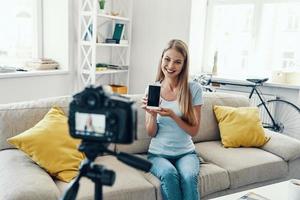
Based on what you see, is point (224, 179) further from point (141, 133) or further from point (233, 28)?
point (233, 28)

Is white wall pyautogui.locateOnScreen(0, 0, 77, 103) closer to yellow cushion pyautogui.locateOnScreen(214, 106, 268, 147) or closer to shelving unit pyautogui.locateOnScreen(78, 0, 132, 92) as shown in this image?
shelving unit pyautogui.locateOnScreen(78, 0, 132, 92)

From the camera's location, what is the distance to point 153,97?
180 centimetres

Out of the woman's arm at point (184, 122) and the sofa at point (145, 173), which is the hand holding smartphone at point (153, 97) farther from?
the sofa at point (145, 173)

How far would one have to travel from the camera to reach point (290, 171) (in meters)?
2.30

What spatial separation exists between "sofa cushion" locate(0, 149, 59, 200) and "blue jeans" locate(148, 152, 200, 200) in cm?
56

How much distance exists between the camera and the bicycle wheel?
354 cm

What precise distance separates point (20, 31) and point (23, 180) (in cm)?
236

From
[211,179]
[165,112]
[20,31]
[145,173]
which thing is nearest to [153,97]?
[165,112]

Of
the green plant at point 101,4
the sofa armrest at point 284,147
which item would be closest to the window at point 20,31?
the green plant at point 101,4

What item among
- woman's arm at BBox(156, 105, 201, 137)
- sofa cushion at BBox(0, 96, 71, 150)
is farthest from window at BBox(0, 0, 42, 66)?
woman's arm at BBox(156, 105, 201, 137)

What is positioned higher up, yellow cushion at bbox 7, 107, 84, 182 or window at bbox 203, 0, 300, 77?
window at bbox 203, 0, 300, 77

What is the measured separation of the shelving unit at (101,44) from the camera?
3.42m

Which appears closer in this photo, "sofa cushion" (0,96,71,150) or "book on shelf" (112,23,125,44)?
"sofa cushion" (0,96,71,150)

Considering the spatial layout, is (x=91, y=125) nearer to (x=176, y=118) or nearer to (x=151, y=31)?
(x=176, y=118)
